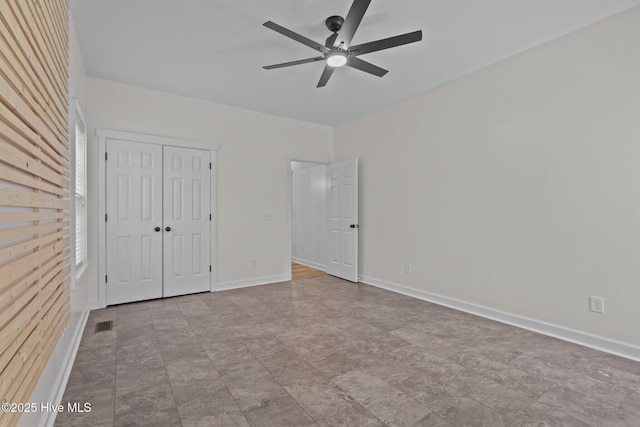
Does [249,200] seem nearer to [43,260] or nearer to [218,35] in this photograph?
[218,35]

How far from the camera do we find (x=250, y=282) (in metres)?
4.88

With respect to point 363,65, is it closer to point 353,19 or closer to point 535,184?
point 353,19

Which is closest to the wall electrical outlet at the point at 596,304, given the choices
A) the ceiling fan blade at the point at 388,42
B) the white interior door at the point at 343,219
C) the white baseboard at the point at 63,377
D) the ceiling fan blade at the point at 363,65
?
the ceiling fan blade at the point at 388,42

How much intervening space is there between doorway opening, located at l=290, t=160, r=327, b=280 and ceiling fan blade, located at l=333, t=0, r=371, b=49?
3623 mm

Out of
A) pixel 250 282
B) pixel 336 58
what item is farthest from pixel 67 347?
pixel 336 58

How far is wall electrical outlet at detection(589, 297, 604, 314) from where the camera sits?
2.69m

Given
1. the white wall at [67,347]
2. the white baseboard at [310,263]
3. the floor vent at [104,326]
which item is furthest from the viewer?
the white baseboard at [310,263]

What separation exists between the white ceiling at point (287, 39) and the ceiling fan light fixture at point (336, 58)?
30 cm

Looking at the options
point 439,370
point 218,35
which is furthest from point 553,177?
point 218,35

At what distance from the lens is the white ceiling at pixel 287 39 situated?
2.46m

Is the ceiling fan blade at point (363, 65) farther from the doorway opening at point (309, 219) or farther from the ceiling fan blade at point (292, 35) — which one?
the doorway opening at point (309, 219)

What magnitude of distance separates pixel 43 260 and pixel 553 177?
392 centimetres

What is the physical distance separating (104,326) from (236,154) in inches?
109

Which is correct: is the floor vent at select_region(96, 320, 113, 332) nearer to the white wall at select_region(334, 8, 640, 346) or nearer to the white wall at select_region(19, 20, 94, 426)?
the white wall at select_region(19, 20, 94, 426)
